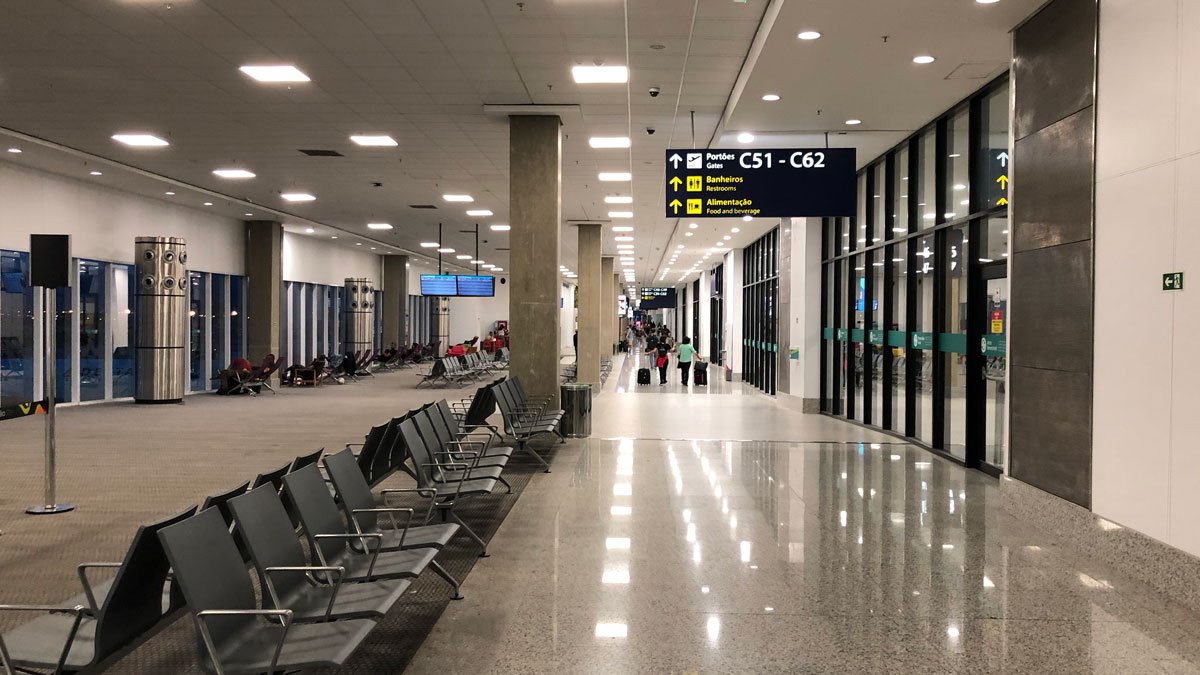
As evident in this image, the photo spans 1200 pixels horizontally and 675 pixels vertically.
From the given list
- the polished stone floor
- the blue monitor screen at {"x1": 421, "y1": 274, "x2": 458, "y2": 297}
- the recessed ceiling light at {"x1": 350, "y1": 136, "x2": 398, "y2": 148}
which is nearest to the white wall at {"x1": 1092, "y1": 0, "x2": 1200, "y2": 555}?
the polished stone floor

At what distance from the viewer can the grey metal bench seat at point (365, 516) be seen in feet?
14.4

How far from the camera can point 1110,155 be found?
549 cm

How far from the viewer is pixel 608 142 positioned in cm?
1223

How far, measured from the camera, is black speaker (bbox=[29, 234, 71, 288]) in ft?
22.5

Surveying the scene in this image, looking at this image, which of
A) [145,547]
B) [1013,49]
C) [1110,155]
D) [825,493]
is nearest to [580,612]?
[145,547]

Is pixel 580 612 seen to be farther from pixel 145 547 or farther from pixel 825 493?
pixel 825 493

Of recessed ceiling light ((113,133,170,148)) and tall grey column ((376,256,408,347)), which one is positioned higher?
recessed ceiling light ((113,133,170,148))

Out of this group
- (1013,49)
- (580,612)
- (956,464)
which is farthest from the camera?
(956,464)

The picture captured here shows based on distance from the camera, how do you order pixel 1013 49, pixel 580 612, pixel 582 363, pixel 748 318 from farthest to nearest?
pixel 748 318 < pixel 582 363 < pixel 1013 49 < pixel 580 612

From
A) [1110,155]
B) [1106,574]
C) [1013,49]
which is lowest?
[1106,574]

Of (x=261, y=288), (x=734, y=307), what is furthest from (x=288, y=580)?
(x=734, y=307)

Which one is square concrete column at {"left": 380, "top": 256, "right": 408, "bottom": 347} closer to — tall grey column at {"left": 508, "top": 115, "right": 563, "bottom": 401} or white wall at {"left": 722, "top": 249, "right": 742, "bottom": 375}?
white wall at {"left": 722, "top": 249, "right": 742, "bottom": 375}

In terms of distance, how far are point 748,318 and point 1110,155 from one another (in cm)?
2008

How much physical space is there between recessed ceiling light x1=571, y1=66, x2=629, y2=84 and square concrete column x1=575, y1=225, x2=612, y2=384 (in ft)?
37.8
